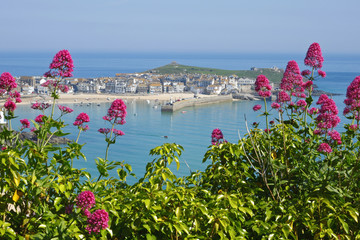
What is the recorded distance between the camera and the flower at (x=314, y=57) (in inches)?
139

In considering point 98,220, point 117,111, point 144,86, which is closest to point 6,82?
point 117,111

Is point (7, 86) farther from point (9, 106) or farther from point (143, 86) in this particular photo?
point (143, 86)

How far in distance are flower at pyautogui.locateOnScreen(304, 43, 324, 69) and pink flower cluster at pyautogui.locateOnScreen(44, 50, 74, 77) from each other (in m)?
1.94

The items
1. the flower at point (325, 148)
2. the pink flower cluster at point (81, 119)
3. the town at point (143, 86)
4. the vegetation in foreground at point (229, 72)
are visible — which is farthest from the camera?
the vegetation in foreground at point (229, 72)

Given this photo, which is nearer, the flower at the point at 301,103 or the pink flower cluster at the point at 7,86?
the pink flower cluster at the point at 7,86

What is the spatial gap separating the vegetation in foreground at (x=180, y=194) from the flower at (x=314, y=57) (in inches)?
10.6

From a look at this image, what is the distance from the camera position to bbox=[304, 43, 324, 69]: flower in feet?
11.6

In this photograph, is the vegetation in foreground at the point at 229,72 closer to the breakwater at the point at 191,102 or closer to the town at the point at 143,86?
the town at the point at 143,86

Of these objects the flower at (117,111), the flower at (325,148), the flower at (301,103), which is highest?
the flower at (301,103)

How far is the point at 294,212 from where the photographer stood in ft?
7.93

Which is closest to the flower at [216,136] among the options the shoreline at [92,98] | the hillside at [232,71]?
the shoreline at [92,98]

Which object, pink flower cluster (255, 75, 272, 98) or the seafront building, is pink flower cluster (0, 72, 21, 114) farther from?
the seafront building

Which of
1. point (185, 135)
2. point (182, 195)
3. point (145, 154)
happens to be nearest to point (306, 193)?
point (182, 195)

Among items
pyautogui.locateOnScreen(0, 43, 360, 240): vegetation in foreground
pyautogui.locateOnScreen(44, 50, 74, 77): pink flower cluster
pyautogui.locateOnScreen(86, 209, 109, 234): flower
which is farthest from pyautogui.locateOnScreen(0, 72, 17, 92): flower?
pyautogui.locateOnScreen(86, 209, 109, 234): flower
